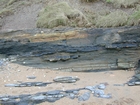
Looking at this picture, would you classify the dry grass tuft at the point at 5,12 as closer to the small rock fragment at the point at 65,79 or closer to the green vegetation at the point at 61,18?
the green vegetation at the point at 61,18

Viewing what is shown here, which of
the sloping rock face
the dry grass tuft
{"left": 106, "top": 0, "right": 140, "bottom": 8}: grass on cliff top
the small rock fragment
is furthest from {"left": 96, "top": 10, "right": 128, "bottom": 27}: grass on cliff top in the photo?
the dry grass tuft

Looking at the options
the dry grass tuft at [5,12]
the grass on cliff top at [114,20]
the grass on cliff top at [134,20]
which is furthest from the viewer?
the dry grass tuft at [5,12]

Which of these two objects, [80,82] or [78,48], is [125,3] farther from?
[80,82]

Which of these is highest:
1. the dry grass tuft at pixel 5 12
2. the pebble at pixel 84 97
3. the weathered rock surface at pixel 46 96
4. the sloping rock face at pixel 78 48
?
the dry grass tuft at pixel 5 12

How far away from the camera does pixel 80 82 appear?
24.1 feet

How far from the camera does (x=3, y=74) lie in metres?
8.06

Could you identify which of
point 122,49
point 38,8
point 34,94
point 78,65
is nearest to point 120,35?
point 122,49

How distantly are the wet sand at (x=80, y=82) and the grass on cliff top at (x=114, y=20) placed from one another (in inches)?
67.6

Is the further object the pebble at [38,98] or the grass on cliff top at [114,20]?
the grass on cliff top at [114,20]

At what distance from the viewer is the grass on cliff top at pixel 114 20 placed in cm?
883

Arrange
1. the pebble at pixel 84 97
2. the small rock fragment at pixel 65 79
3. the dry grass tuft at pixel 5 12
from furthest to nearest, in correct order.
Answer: the dry grass tuft at pixel 5 12, the small rock fragment at pixel 65 79, the pebble at pixel 84 97

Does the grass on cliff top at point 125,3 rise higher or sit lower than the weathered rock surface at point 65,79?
higher

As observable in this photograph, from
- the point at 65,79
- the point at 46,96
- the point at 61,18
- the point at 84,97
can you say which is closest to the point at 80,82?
the point at 65,79

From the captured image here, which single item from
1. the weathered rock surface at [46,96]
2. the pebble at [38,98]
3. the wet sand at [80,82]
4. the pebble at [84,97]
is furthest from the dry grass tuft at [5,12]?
the pebble at [84,97]
